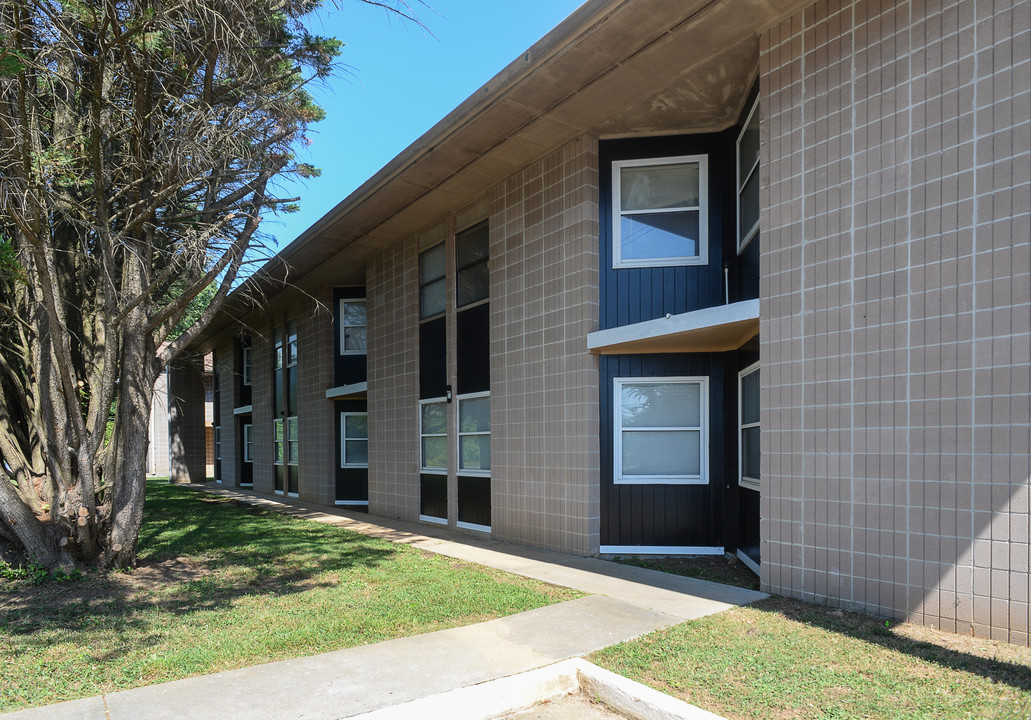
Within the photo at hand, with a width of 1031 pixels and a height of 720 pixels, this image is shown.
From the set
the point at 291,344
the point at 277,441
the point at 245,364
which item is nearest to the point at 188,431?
the point at 245,364

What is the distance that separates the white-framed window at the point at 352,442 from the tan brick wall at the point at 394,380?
264 centimetres

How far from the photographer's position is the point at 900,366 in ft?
19.0

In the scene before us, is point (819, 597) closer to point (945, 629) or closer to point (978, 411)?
point (945, 629)

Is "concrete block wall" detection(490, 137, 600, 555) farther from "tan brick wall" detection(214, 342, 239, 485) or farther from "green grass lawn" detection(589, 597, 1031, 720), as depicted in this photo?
"tan brick wall" detection(214, 342, 239, 485)

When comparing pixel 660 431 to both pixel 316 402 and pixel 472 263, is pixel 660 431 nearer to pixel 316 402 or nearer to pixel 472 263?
pixel 472 263

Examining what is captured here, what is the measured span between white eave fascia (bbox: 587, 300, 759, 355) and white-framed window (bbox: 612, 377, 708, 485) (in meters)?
0.49

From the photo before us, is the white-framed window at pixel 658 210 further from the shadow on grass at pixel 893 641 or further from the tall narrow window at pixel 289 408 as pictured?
the tall narrow window at pixel 289 408

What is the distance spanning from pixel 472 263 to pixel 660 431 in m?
4.54

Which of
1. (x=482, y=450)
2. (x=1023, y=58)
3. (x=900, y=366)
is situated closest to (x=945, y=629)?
(x=900, y=366)

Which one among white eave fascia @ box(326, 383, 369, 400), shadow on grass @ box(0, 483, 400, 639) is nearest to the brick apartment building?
white eave fascia @ box(326, 383, 369, 400)

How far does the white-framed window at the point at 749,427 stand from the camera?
813cm

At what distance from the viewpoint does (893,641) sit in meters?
5.26

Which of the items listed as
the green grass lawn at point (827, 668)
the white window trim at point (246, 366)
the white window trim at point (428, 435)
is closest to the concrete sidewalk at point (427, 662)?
the green grass lawn at point (827, 668)

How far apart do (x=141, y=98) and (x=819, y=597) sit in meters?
8.63
